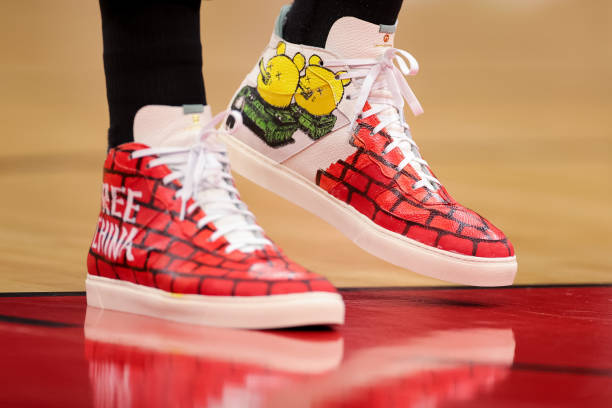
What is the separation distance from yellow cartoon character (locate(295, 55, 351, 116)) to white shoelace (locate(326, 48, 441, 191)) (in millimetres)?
13

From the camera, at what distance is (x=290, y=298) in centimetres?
79

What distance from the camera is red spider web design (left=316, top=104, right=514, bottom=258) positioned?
1.11 meters

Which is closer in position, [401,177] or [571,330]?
[571,330]

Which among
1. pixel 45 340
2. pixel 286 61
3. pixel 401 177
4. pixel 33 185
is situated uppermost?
pixel 286 61

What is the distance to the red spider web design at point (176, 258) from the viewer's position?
0.81 metres

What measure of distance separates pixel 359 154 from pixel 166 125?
0.34 meters

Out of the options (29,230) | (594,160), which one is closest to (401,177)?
(29,230)

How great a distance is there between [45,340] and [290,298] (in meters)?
0.23

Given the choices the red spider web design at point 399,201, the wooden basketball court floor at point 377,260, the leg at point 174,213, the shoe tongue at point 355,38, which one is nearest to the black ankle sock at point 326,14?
the shoe tongue at point 355,38

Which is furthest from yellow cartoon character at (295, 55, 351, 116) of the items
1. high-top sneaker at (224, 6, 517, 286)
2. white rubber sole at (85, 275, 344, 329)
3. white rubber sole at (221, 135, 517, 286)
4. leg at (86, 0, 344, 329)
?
white rubber sole at (85, 275, 344, 329)

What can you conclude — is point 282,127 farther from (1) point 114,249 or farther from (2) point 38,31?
(2) point 38,31

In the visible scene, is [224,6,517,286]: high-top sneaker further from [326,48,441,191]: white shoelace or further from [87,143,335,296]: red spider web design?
[87,143,335,296]: red spider web design

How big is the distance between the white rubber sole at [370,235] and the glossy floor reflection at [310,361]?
94 millimetres

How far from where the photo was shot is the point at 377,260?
156cm
